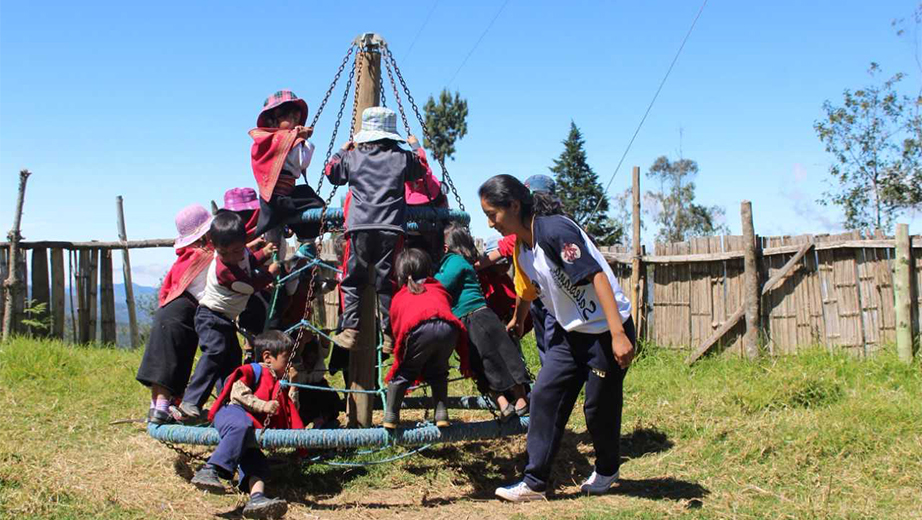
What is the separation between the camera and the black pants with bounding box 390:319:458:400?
4.66 metres

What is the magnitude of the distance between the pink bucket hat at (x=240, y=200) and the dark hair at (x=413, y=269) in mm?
1438

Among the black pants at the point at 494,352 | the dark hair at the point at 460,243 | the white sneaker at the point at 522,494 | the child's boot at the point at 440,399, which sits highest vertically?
the dark hair at the point at 460,243

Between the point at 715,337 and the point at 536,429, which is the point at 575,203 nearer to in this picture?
the point at 715,337

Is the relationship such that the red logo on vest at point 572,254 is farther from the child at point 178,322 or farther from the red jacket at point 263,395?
the child at point 178,322

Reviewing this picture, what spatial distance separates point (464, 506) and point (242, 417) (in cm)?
139

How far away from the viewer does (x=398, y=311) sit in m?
4.82

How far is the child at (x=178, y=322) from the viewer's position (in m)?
5.17

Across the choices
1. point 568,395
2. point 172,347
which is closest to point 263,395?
point 172,347

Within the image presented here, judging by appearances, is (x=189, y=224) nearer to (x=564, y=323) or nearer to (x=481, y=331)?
(x=481, y=331)

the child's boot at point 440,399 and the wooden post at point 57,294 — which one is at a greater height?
the wooden post at point 57,294

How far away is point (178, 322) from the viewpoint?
5289 millimetres

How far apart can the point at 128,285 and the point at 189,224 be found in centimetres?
633

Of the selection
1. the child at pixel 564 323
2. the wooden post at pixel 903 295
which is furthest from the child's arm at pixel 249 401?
the wooden post at pixel 903 295

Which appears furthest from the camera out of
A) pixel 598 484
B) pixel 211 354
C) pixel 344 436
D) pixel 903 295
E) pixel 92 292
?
pixel 92 292
